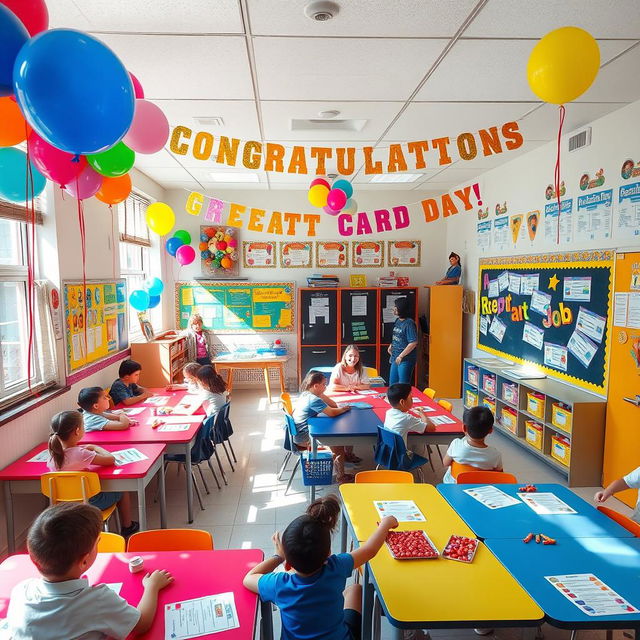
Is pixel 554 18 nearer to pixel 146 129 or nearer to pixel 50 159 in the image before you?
pixel 146 129

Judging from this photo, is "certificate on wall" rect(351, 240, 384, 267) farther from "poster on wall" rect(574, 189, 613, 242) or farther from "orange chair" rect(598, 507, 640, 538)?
"orange chair" rect(598, 507, 640, 538)

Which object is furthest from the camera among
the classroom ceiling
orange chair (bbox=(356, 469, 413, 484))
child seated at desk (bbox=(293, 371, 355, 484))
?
child seated at desk (bbox=(293, 371, 355, 484))

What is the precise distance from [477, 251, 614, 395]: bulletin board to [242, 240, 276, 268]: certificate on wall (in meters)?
3.21

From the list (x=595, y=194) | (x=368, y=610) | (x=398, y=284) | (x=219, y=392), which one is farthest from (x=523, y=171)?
(x=368, y=610)

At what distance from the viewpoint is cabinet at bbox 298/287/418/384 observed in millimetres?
7238

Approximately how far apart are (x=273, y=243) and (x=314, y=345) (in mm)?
1736

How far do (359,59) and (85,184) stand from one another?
180 cm

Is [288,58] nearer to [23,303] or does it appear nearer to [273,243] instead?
[23,303]

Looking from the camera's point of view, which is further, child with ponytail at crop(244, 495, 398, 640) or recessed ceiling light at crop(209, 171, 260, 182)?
recessed ceiling light at crop(209, 171, 260, 182)

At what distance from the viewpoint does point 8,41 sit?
5.17ft

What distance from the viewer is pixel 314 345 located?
24.0ft

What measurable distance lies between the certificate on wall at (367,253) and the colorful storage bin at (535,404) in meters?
3.51

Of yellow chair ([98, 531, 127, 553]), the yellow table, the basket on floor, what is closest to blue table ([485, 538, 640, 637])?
the yellow table

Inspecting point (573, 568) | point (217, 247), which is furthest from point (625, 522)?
point (217, 247)
